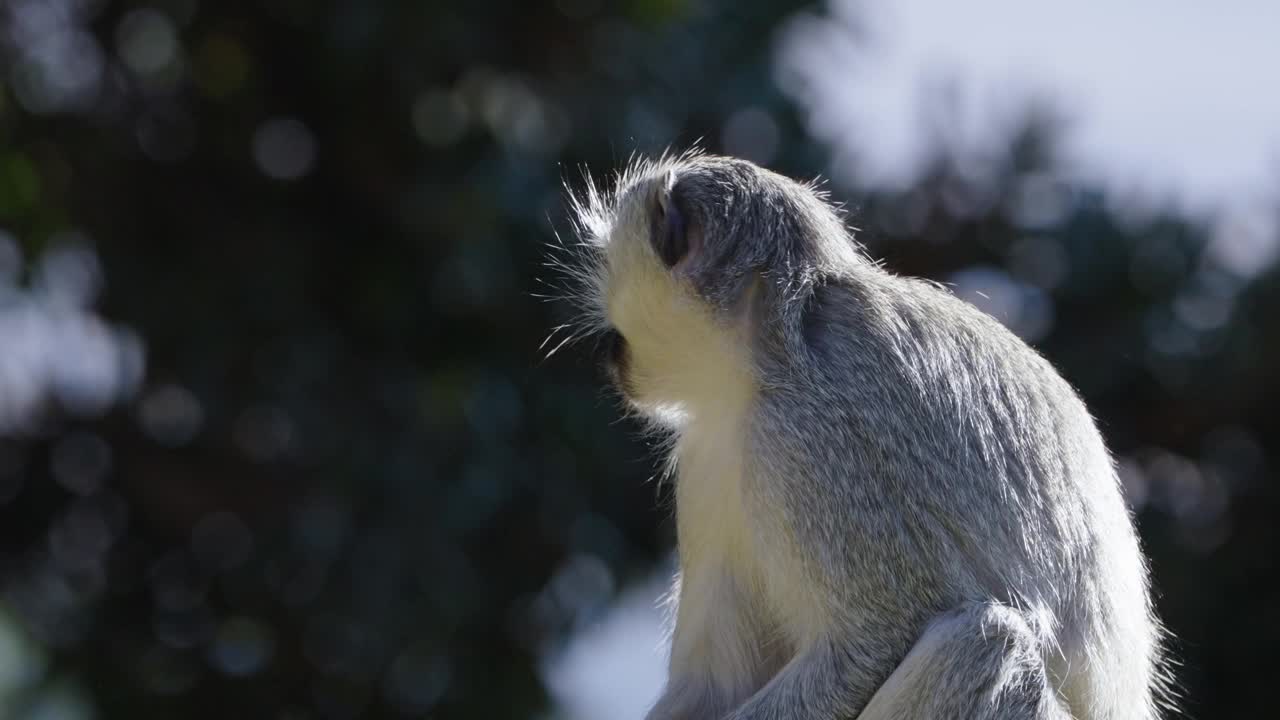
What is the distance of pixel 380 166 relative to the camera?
37.2 ft

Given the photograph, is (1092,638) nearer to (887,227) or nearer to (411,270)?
(887,227)

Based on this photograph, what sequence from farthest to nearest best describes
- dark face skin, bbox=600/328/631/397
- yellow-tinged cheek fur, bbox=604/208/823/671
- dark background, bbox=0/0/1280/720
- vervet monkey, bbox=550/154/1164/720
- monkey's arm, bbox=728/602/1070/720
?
1. dark background, bbox=0/0/1280/720
2. dark face skin, bbox=600/328/631/397
3. yellow-tinged cheek fur, bbox=604/208/823/671
4. vervet monkey, bbox=550/154/1164/720
5. monkey's arm, bbox=728/602/1070/720

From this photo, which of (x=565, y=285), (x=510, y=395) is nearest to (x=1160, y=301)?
(x=510, y=395)

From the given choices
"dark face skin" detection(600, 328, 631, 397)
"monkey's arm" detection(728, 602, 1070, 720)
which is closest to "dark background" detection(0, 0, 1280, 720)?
"dark face skin" detection(600, 328, 631, 397)

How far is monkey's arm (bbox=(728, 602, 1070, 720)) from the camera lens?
3.40 metres

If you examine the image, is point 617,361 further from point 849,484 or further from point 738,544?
point 849,484

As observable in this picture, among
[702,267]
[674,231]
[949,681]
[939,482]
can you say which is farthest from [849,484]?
[674,231]

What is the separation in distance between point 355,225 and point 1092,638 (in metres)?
8.61

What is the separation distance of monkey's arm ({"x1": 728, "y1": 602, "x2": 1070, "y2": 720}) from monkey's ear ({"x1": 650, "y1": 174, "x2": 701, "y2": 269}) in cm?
107

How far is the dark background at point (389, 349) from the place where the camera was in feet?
35.0

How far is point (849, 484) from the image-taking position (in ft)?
12.0

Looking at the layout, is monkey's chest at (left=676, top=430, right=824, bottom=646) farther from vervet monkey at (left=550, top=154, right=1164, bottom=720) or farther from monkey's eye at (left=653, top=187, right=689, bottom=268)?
monkey's eye at (left=653, top=187, right=689, bottom=268)

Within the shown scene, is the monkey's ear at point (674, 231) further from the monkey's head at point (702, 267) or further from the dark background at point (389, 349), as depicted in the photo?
the dark background at point (389, 349)

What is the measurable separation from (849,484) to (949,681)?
0.52 metres
